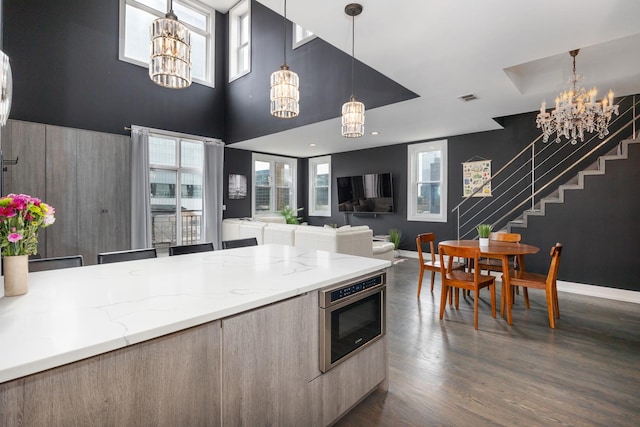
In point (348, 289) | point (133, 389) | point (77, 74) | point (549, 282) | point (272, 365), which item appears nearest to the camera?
point (133, 389)

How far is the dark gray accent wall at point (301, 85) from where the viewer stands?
4.33 metres

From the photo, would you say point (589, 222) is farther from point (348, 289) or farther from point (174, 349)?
point (174, 349)

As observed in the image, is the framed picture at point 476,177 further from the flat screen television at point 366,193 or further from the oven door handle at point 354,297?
the oven door handle at point 354,297

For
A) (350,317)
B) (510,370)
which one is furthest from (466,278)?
(350,317)

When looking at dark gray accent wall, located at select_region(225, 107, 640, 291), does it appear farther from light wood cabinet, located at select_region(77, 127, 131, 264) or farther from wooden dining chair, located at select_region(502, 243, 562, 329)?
light wood cabinet, located at select_region(77, 127, 131, 264)

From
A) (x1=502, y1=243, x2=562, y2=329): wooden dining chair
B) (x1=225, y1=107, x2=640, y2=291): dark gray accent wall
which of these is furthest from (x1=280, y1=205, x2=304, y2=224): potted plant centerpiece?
(x1=502, y1=243, x2=562, y2=329): wooden dining chair

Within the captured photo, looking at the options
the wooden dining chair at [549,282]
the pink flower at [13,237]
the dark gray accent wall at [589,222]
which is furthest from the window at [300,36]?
the pink flower at [13,237]

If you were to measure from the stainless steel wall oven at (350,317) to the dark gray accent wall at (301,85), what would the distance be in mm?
3004

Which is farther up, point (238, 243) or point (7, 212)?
point (7, 212)

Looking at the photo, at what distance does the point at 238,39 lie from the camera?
7.02 meters

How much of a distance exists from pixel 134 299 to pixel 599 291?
5217mm

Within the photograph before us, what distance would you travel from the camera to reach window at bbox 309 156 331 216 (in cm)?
850

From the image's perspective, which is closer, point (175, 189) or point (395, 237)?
point (175, 189)

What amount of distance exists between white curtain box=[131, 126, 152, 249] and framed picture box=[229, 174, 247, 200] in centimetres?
200
